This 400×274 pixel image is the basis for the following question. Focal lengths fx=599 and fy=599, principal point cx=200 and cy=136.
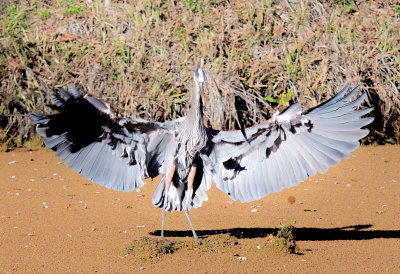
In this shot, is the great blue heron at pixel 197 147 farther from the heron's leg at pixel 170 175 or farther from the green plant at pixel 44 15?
the green plant at pixel 44 15

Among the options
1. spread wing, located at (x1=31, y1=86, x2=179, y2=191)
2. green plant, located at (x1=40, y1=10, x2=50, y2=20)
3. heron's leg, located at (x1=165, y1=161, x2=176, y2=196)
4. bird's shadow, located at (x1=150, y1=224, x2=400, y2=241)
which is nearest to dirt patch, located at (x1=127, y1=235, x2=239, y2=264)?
bird's shadow, located at (x1=150, y1=224, x2=400, y2=241)

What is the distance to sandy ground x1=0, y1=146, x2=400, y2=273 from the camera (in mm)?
5336

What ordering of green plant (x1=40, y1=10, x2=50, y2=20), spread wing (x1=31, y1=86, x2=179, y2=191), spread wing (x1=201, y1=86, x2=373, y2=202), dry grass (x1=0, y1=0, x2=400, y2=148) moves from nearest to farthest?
1. spread wing (x1=31, y1=86, x2=179, y2=191)
2. spread wing (x1=201, y1=86, x2=373, y2=202)
3. dry grass (x1=0, y1=0, x2=400, y2=148)
4. green plant (x1=40, y1=10, x2=50, y2=20)

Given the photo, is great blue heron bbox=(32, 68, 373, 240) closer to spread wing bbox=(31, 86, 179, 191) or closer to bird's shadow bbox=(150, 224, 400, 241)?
spread wing bbox=(31, 86, 179, 191)

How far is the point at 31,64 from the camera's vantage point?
1041cm

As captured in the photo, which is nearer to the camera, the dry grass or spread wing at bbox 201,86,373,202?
spread wing at bbox 201,86,373,202

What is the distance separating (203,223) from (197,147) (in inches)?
46.2

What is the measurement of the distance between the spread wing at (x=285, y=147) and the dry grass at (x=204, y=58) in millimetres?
3335

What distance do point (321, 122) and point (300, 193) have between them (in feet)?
7.77

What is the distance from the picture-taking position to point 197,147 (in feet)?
19.5

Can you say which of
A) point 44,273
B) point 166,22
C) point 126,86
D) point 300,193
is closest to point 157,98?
point 126,86

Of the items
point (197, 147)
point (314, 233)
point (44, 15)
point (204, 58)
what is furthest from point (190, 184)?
point (44, 15)

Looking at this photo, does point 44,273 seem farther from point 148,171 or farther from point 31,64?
point 31,64

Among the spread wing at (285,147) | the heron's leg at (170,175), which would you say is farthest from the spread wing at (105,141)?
the spread wing at (285,147)
